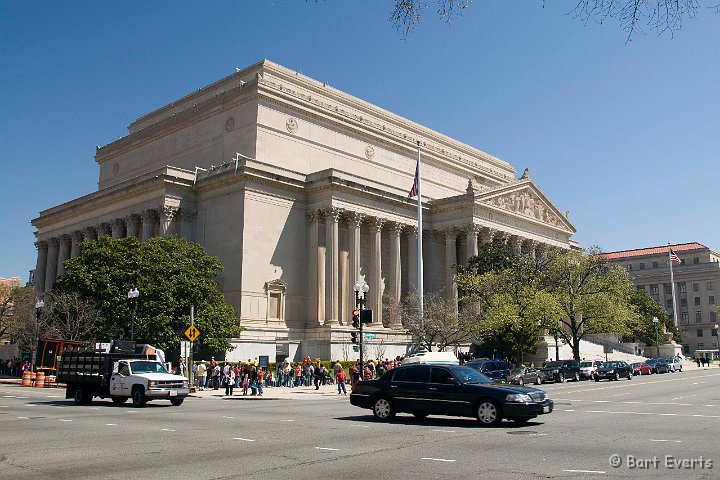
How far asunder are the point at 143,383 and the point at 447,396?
44.5ft

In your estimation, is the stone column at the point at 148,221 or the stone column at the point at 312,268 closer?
the stone column at the point at 312,268

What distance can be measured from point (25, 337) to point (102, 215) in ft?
48.5

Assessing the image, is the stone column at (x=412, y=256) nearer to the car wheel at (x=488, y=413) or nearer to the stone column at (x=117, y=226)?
the stone column at (x=117, y=226)

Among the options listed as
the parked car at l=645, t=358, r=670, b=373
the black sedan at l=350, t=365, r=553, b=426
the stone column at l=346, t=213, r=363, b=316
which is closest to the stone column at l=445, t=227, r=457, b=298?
the stone column at l=346, t=213, r=363, b=316

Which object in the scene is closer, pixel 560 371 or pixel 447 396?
pixel 447 396

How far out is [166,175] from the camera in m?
58.8

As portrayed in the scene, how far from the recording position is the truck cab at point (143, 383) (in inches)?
1027

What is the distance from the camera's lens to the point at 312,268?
2339 inches

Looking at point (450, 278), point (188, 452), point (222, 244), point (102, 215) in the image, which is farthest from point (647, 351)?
point (188, 452)

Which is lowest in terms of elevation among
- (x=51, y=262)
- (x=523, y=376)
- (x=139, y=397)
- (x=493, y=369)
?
(x=139, y=397)

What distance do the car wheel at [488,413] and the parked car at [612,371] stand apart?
35.2 m

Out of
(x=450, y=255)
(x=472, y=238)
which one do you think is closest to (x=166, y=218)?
(x=450, y=255)

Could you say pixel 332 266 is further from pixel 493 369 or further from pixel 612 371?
pixel 612 371

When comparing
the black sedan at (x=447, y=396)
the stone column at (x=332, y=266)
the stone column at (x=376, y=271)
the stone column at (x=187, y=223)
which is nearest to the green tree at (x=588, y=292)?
the stone column at (x=376, y=271)
